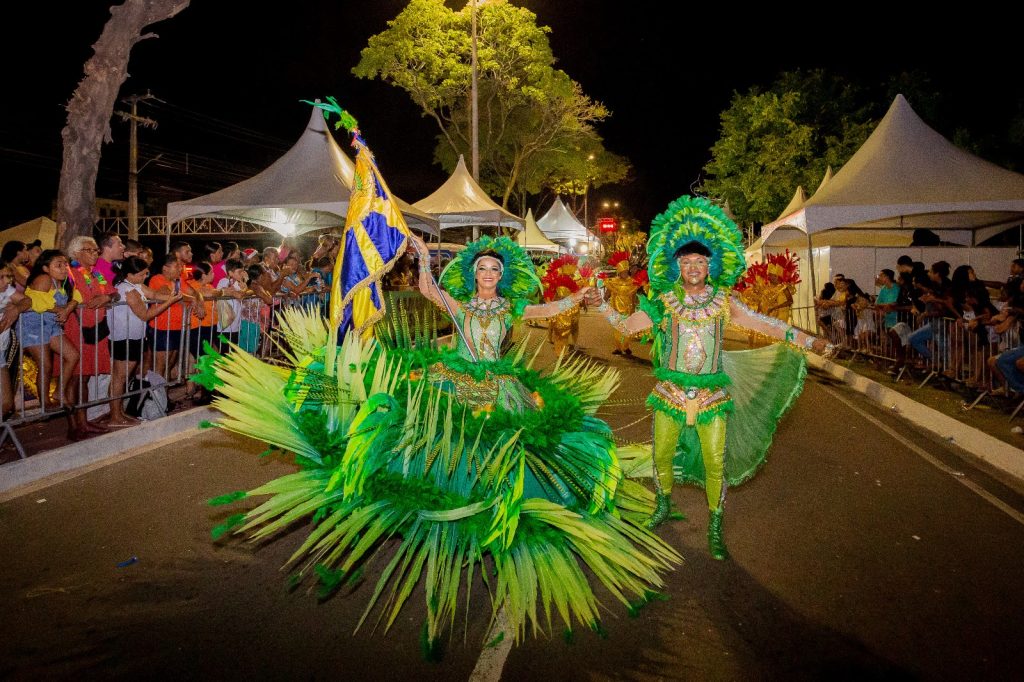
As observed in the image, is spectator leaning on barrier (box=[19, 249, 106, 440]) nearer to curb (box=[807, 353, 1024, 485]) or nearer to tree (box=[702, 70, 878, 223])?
curb (box=[807, 353, 1024, 485])

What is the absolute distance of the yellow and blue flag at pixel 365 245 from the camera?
479cm

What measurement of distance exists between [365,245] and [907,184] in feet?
32.9

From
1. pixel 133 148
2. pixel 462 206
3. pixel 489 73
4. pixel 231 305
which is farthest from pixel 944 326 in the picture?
pixel 133 148

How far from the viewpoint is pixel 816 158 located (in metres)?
27.3

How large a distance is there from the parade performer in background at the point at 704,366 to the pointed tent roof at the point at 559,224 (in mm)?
50968

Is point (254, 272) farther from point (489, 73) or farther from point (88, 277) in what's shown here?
point (489, 73)

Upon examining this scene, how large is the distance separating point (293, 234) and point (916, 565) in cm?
1463

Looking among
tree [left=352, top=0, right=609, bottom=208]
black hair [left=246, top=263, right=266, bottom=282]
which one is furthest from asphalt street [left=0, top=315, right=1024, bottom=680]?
tree [left=352, top=0, right=609, bottom=208]

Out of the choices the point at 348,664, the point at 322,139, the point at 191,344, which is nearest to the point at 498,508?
the point at 348,664

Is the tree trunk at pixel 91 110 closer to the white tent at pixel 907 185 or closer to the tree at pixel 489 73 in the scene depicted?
the white tent at pixel 907 185

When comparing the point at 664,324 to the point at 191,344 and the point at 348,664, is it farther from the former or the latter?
the point at 191,344

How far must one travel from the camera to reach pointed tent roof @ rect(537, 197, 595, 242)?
55438 millimetres

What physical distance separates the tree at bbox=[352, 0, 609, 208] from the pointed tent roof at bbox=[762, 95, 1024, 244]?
1800 cm

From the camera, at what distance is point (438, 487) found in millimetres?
3707
